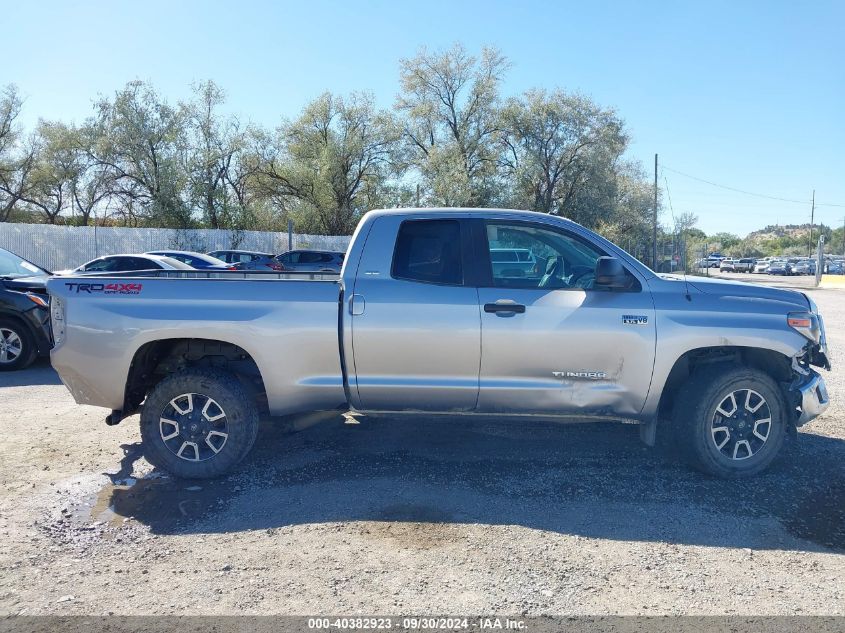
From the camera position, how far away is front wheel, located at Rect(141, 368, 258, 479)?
493 centimetres

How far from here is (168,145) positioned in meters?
33.1

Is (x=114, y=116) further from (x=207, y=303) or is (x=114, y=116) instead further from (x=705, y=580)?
(x=705, y=580)

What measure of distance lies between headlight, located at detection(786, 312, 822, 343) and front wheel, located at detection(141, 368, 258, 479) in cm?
413

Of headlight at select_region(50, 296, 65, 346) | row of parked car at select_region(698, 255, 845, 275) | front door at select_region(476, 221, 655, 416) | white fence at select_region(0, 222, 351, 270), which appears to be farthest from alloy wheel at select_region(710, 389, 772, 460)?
row of parked car at select_region(698, 255, 845, 275)

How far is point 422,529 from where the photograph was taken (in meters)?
4.13

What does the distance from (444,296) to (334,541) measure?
1.86m

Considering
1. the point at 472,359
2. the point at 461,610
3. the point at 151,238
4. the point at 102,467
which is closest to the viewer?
the point at 461,610

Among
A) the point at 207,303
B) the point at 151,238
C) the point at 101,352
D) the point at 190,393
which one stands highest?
the point at 151,238

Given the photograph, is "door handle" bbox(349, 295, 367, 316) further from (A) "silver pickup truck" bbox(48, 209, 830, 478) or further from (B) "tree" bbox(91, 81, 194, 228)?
(B) "tree" bbox(91, 81, 194, 228)

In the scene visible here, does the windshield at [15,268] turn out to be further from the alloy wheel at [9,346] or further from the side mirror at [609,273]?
the side mirror at [609,273]

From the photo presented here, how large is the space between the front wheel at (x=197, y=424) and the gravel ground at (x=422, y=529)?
0.59ft

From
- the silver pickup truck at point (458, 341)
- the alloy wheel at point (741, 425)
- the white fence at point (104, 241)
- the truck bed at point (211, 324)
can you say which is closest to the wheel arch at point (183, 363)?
the silver pickup truck at point (458, 341)

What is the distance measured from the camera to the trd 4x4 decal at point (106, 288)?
4836 millimetres

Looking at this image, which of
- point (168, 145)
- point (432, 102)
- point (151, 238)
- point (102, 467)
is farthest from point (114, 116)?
point (102, 467)
